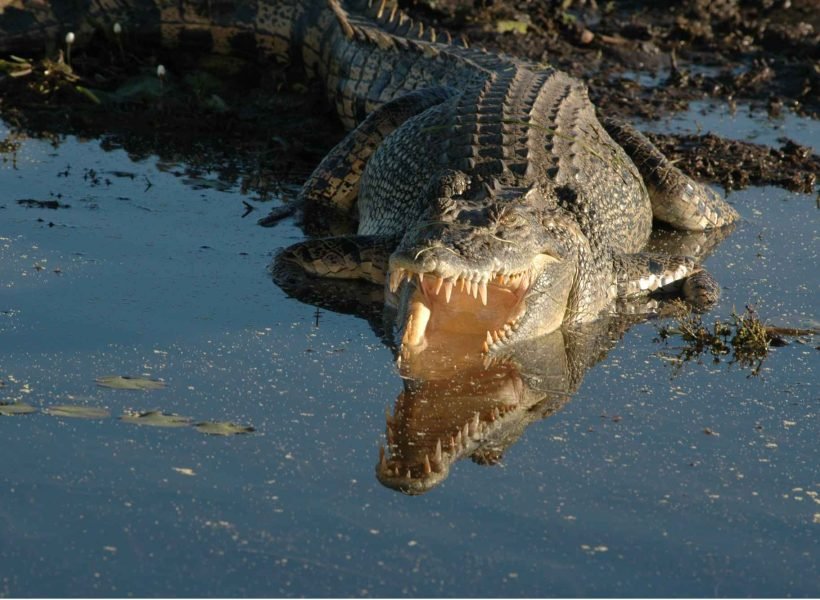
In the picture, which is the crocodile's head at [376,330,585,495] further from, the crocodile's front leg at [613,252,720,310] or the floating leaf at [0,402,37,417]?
the floating leaf at [0,402,37,417]

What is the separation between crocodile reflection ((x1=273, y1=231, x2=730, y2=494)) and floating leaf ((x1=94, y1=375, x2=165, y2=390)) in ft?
2.88

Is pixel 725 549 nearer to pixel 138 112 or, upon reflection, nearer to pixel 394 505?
pixel 394 505

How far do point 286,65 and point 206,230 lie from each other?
2.74 meters

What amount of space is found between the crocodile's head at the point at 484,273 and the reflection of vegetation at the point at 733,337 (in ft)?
1.80

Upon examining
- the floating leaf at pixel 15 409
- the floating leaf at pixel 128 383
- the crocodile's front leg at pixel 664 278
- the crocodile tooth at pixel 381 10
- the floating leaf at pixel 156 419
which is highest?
the crocodile tooth at pixel 381 10

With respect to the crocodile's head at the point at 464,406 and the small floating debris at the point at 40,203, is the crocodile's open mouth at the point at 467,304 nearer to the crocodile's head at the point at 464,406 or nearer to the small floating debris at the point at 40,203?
the crocodile's head at the point at 464,406

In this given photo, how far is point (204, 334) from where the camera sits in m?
5.44

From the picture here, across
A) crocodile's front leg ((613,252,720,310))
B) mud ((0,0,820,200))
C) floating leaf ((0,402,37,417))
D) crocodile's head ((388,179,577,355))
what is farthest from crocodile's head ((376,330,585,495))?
mud ((0,0,820,200))

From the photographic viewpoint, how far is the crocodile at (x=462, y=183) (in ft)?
17.7

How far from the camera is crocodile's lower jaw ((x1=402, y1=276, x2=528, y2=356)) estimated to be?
5.35 metres

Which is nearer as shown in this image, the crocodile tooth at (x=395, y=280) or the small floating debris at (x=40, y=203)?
the crocodile tooth at (x=395, y=280)

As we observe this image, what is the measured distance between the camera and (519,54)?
1006 centimetres

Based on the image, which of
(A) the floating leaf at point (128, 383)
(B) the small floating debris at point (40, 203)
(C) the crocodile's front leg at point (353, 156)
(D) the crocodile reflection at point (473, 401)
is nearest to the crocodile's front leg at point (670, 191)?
(C) the crocodile's front leg at point (353, 156)

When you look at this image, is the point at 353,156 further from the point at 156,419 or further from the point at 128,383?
the point at 156,419
